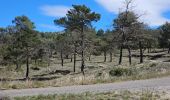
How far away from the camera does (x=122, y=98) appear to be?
45.3 ft

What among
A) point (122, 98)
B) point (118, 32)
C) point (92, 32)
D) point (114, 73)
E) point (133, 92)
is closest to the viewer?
point (122, 98)

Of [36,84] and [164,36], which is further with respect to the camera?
[164,36]

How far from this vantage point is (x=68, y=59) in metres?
116

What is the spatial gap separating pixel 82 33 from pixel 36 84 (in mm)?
53102

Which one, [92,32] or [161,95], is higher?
[92,32]

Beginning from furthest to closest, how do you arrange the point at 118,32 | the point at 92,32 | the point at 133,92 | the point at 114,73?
the point at 92,32
the point at 118,32
the point at 114,73
the point at 133,92

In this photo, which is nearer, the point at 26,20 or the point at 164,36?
the point at 26,20

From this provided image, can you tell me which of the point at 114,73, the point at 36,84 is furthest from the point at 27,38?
the point at 36,84

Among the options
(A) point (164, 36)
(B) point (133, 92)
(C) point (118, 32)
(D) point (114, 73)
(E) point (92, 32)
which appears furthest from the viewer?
(A) point (164, 36)

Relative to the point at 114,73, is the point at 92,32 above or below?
above

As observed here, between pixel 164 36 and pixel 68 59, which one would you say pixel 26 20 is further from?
pixel 164 36

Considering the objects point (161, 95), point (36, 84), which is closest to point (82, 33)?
point (36, 84)

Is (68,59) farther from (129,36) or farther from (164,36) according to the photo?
(129,36)

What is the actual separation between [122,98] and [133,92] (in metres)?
1.23
